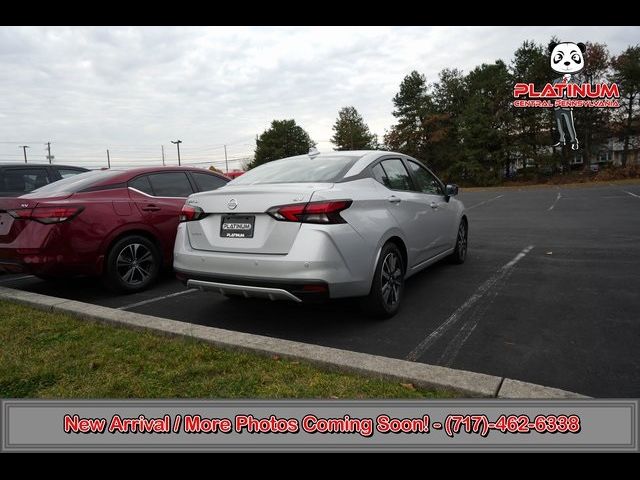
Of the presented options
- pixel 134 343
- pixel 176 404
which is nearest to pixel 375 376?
pixel 176 404

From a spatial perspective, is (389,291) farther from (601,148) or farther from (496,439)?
(601,148)

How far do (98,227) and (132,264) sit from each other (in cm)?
63

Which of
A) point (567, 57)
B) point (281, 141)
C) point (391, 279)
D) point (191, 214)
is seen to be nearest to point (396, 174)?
point (391, 279)

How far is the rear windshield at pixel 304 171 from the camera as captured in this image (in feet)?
13.1

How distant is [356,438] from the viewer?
7.43 ft

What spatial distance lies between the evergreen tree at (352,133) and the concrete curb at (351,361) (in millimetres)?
65272

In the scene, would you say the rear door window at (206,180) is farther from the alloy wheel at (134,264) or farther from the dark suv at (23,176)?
the dark suv at (23,176)

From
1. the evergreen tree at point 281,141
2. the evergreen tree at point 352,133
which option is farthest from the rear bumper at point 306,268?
the evergreen tree at point 281,141

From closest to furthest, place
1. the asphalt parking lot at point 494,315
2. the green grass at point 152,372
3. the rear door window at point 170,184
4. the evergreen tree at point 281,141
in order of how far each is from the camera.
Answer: the green grass at point 152,372 < the asphalt parking lot at point 494,315 < the rear door window at point 170,184 < the evergreen tree at point 281,141

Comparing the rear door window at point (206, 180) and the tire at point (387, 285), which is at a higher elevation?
the rear door window at point (206, 180)

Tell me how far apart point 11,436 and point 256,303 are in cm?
264

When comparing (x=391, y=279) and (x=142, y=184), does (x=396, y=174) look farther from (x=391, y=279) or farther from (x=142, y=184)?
(x=142, y=184)

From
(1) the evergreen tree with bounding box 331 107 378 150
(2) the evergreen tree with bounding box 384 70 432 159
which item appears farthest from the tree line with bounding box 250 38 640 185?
(1) the evergreen tree with bounding box 331 107 378 150

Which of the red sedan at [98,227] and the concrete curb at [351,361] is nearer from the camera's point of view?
the concrete curb at [351,361]
